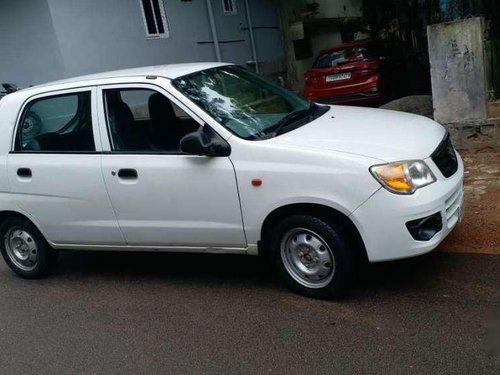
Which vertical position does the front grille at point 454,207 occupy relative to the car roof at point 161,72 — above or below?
below

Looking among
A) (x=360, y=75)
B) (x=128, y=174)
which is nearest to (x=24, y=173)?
(x=128, y=174)

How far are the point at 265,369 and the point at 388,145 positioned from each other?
166 cm

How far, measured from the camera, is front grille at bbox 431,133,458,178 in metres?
4.01

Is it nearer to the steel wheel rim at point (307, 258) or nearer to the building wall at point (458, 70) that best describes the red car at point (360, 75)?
the building wall at point (458, 70)

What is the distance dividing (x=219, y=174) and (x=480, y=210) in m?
2.70

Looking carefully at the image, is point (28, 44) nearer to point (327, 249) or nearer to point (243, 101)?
point (243, 101)

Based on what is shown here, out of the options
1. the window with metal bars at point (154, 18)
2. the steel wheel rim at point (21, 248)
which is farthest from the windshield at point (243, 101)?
the window with metal bars at point (154, 18)

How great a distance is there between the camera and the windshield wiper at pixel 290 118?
4270mm

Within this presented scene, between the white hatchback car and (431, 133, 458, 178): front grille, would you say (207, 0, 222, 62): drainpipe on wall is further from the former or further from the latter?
(431, 133, 458, 178): front grille

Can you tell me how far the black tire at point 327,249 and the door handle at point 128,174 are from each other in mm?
1181

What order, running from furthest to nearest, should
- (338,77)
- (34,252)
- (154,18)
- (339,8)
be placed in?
(339,8) < (154,18) < (338,77) < (34,252)

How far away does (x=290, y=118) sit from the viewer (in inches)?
181

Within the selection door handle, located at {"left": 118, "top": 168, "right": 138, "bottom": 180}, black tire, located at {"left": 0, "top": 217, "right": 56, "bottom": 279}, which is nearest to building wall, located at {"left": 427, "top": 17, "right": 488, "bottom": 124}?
door handle, located at {"left": 118, "top": 168, "right": 138, "bottom": 180}

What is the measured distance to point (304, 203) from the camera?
3939mm
